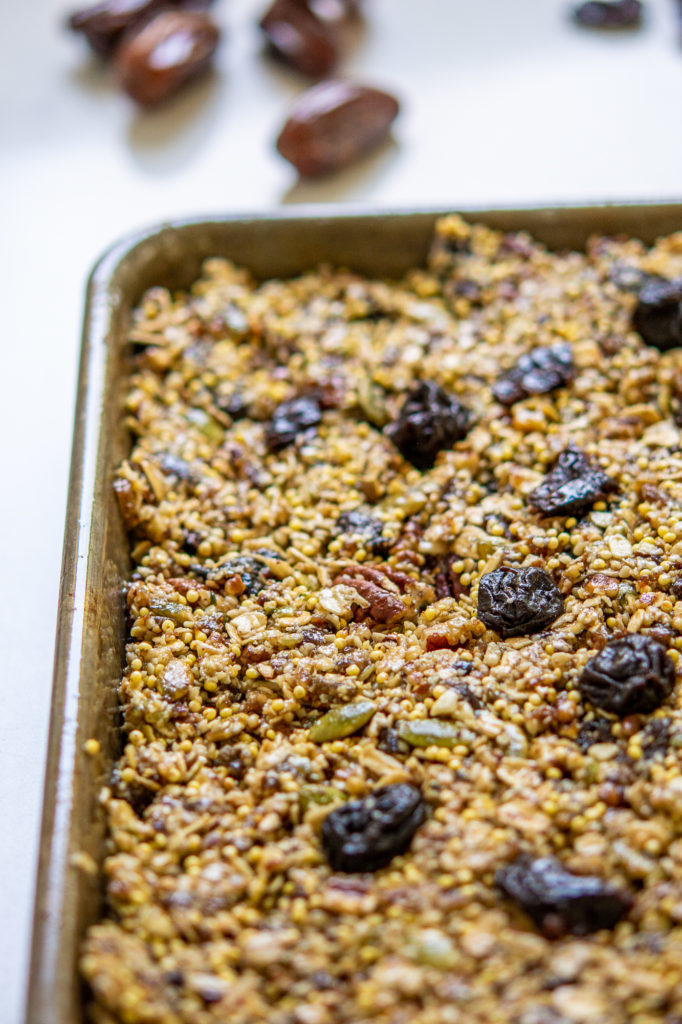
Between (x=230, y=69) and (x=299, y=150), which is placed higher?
(x=230, y=69)

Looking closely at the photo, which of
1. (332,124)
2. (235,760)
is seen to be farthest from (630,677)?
(332,124)

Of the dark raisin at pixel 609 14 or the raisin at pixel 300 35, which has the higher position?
the raisin at pixel 300 35

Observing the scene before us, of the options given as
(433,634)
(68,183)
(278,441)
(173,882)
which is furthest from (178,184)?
(173,882)

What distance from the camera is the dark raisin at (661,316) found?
82.4 inches

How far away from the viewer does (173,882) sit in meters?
1.44

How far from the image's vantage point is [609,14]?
318 cm

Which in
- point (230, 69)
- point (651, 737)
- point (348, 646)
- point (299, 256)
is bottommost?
point (651, 737)

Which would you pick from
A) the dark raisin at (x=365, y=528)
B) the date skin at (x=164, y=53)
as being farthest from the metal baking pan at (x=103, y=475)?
the date skin at (x=164, y=53)

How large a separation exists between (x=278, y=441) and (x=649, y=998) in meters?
1.22

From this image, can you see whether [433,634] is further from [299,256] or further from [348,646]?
[299,256]

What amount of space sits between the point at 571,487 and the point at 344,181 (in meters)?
1.43

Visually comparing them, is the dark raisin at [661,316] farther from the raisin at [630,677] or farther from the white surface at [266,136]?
the raisin at [630,677]

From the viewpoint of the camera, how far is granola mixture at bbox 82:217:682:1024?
4.34 feet

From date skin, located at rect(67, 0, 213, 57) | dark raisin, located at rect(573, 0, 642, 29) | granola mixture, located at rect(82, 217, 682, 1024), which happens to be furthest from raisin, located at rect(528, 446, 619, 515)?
date skin, located at rect(67, 0, 213, 57)
